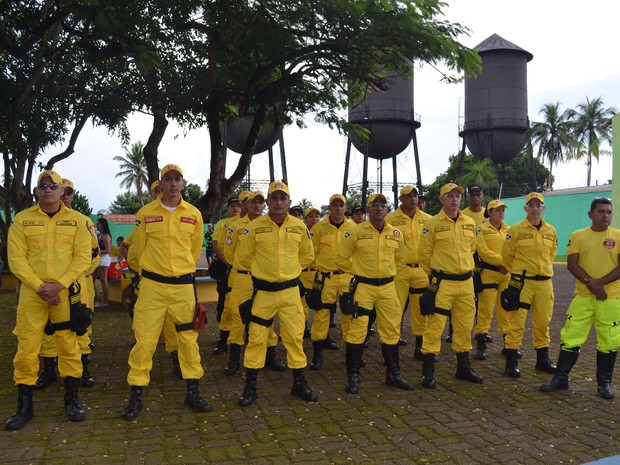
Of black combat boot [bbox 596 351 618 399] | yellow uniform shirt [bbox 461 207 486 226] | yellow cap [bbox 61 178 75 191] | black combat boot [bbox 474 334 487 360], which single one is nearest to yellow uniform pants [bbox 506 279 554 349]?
black combat boot [bbox 474 334 487 360]

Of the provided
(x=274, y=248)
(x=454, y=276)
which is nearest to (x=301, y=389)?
(x=274, y=248)

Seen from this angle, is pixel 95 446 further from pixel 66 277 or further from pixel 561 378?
pixel 561 378

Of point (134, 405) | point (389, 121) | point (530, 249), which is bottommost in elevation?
point (134, 405)

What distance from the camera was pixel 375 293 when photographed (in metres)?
5.98

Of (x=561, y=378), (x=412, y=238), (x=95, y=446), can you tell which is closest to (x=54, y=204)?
(x=95, y=446)

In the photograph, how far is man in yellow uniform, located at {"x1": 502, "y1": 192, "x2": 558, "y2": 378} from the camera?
6.58 meters

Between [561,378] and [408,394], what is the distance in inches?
66.9

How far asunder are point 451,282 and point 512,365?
51.8 inches

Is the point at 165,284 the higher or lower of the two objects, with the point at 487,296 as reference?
higher

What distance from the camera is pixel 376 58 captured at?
10.2m

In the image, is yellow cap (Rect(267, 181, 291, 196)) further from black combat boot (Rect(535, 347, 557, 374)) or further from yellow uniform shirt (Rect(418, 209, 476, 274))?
black combat boot (Rect(535, 347, 557, 374))

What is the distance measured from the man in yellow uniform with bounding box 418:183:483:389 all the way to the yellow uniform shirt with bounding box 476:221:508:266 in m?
1.09

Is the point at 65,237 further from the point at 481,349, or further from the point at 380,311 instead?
the point at 481,349

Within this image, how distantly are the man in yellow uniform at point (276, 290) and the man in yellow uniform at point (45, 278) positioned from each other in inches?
63.1
